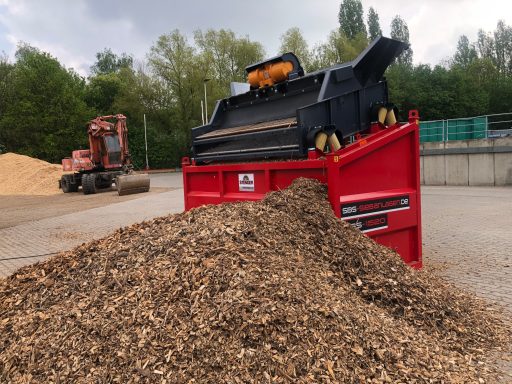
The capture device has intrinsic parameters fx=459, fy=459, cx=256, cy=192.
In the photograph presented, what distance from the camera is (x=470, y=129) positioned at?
21.0 meters

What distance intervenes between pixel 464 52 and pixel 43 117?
57.9 m

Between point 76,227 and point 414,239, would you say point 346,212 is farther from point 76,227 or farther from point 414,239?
point 76,227

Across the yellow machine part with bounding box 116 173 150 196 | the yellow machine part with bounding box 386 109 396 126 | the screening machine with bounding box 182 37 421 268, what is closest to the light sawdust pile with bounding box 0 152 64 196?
the yellow machine part with bounding box 116 173 150 196

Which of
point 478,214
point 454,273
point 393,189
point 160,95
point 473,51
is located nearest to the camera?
point 393,189

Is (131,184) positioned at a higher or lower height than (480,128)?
lower

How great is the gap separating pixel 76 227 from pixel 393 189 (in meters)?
8.25

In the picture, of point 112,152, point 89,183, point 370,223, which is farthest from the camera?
point 112,152

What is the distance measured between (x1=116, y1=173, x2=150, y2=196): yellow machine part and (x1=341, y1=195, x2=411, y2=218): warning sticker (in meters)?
15.8

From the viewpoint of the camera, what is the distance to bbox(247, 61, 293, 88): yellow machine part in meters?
5.79

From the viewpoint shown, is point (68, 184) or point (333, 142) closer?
point (333, 142)

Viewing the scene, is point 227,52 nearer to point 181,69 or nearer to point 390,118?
point 181,69

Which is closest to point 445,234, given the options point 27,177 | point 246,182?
point 246,182

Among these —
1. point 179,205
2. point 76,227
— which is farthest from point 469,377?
point 179,205

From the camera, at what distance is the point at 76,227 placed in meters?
10.8
